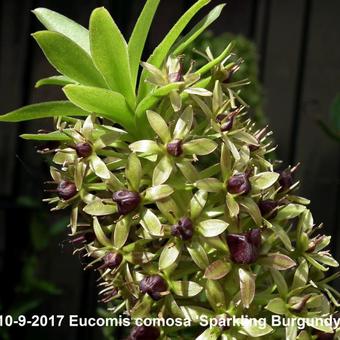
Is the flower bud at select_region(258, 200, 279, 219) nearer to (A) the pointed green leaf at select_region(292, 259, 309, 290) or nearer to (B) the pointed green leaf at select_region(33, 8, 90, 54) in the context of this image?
(A) the pointed green leaf at select_region(292, 259, 309, 290)

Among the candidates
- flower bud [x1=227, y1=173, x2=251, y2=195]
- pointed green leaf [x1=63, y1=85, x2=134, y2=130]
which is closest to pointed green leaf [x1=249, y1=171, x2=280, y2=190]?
flower bud [x1=227, y1=173, x2=251, y2=195]

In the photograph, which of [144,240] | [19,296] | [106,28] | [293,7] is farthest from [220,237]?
[293,7]

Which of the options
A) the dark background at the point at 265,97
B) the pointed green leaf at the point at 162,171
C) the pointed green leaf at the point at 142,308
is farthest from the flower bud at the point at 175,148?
the dark background at the point at 265,97

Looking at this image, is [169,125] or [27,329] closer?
[169,125]

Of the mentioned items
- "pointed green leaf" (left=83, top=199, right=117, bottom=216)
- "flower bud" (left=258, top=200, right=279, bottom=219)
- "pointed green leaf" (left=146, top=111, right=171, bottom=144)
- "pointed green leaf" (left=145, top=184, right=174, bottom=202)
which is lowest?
"pointed green leaf" (left=83, top=199, right=117, bottom=216)

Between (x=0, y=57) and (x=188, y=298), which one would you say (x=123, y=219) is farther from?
(x=0, y=57)

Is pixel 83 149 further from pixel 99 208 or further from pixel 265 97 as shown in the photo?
pixel 265 97

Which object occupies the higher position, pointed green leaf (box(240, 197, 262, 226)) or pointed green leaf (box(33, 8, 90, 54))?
pointed green leaf (box(33, 8, 90, 54))

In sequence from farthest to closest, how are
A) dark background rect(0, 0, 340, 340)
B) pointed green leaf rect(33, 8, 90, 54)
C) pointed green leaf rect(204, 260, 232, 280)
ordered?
dark background rect(0, 0, 340, 340)
pointed green leaf rect(33, 8, 90, 54)
pointed green leaf rect(204, 260, 232, 280)
